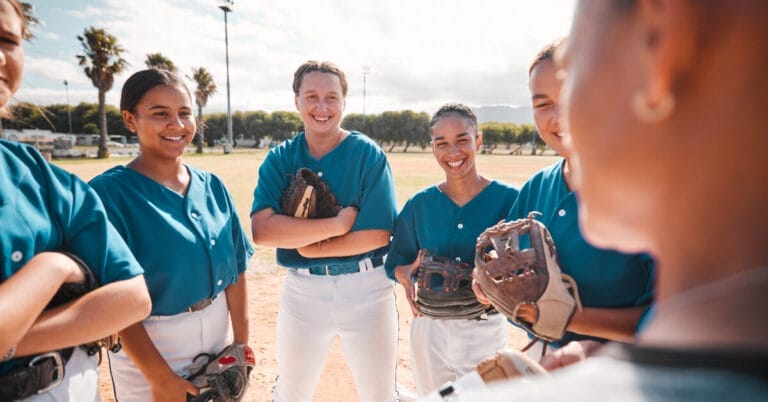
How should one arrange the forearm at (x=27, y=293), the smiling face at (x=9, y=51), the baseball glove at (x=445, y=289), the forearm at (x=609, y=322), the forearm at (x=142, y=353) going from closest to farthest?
the forearm at (x=27, y=293)
the smiling face at (x=9, y=51)
the forearm at (x=609, y=322)
the forearm at (x=142, y=353)
the baseball glove at (x=445, y=289)

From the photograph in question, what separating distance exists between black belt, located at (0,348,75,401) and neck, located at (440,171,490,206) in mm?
2453

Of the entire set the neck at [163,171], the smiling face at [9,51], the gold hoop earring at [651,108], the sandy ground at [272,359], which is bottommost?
the sandy ground at [272,359]

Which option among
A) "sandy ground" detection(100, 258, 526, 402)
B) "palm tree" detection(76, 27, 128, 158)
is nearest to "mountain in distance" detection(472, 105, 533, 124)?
"palm tree" detection(76, 27, 128, 158)

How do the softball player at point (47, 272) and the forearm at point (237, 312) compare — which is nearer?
the softball player at point (47, 272)

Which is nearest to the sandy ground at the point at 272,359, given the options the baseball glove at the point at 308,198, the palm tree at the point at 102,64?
the baseball glove at the point at 308,198

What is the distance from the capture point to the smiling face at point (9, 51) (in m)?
1.54

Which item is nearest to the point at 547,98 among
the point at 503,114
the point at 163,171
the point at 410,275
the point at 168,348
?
the point at 410,275

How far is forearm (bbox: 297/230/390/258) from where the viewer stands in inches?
119

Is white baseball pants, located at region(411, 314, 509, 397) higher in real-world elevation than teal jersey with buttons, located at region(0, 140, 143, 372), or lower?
lower

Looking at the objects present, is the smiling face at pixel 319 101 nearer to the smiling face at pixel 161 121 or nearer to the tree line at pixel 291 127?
the smiling face at pixel 161 121

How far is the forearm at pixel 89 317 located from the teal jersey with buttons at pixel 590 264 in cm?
197

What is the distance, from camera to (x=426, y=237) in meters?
3.00

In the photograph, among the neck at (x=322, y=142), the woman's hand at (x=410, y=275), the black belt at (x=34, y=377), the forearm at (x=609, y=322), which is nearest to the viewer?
the black belt at (x=34, y=377)

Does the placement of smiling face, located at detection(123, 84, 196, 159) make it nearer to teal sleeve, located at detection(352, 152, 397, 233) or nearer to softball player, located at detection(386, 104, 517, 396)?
teal sleeve, located at detection(352, 152, 397, 233)
